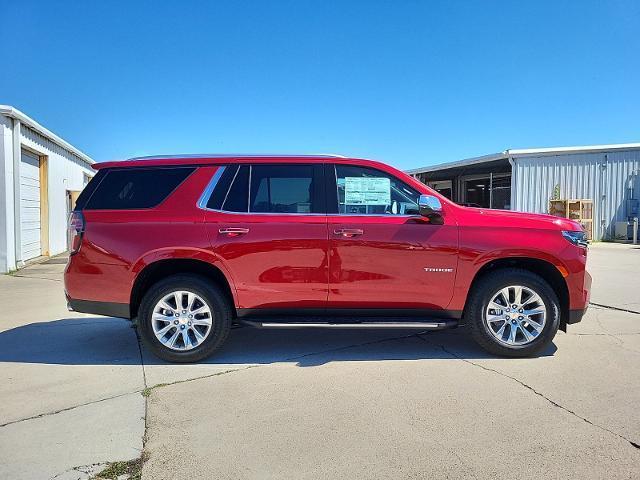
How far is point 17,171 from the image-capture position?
11844 millimetres

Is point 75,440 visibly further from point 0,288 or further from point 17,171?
point 17,171

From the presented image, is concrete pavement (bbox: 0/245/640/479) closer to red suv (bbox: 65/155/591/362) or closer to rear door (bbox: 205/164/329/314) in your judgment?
red suv (bbox: 65/155/591/362)

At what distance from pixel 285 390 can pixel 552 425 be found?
1.98 m

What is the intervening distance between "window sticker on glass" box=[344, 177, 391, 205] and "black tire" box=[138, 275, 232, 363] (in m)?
1.58

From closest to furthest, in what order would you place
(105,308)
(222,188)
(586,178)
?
(105,308)
(222,188)
(586,178)

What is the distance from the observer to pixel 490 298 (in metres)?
4.76

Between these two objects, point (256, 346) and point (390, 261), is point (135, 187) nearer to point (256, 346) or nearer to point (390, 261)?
point (256, 346)

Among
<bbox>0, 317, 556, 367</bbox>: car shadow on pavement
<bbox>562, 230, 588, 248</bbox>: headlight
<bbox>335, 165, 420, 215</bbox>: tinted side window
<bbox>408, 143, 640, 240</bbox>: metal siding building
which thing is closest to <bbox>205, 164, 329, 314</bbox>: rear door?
<bbox>335, 165, 420, 215</bbox>: tinted side window

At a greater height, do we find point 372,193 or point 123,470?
point 372,193

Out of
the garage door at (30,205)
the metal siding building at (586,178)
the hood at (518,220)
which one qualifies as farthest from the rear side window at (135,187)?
the metal siding building at (586,178)

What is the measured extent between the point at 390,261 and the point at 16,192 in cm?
1080

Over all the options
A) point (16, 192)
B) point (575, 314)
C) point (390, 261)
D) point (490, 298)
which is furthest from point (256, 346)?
point (16, 192)

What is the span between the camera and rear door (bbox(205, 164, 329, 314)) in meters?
4.67

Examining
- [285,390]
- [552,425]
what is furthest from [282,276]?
[552,425]
